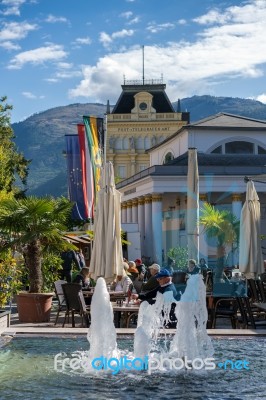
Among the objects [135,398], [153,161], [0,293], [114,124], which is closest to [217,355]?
[135,398]

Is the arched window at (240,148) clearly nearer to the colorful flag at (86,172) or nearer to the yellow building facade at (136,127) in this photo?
the yellow building facade at (136,127)

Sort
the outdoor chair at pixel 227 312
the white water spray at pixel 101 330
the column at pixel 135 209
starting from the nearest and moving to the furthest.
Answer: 1. the white water spray at pixel 101 330
2. the outdoor chair at pixel 227 312
3. the column at pixel 135 209

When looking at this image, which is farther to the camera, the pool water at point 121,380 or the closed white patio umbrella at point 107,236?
the closed white patio umbrella at point 107,236

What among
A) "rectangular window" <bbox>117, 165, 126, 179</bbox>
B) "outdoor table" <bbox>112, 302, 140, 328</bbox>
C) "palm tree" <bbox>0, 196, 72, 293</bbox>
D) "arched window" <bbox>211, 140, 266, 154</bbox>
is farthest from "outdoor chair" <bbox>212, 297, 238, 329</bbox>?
"rectangular window" <bbox>117, 165, 126, 179</bbox>

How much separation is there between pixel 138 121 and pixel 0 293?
71.3m

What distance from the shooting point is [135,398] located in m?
7.03

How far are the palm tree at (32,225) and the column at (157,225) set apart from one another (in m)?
29.0

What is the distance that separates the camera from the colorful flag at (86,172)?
66.6 feet

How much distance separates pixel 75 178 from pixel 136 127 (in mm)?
62120

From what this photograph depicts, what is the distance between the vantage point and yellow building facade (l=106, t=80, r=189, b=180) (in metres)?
81.1

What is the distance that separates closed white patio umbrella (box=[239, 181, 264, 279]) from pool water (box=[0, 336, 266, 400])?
26.4 ft

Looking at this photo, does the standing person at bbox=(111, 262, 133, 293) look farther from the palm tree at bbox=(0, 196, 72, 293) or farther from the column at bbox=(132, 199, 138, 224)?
the column at bbox=(132, 199, 138, 224)

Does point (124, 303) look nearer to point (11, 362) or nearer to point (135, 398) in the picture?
point (11, 362)

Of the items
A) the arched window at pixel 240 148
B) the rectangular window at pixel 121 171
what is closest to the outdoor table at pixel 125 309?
the arched window at pixel 240 148
